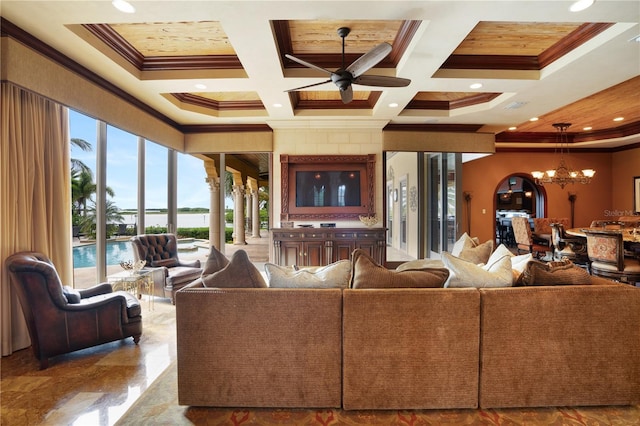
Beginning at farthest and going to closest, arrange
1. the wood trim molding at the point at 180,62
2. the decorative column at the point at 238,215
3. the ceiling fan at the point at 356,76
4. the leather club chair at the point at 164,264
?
the decorative column at the point at 238,215 → the leather club chair at the point at 164,264 → the wood trim molding at the point at 180,62 → the ceiling fan at the point at 356,76

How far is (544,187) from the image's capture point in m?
8.24

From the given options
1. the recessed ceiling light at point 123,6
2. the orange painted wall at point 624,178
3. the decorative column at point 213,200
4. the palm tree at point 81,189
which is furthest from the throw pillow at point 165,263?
the orange painted wall at point 624,178

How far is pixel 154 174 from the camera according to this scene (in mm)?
5543

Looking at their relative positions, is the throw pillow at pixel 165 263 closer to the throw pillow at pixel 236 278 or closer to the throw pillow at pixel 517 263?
the throw pillow at pixel 236 278

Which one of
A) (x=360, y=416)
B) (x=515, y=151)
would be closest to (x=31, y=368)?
(x=360, y=416)

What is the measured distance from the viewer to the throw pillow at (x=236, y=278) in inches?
81.7

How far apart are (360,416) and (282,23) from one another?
10.7 ft

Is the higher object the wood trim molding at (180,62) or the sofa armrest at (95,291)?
the wood trim molding at (180,62)

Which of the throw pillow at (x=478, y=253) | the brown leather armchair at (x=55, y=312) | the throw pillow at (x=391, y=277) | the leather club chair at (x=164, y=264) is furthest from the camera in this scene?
the leather club chair at (x=164, y=264)

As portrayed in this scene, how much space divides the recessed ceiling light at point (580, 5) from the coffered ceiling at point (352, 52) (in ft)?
0.16

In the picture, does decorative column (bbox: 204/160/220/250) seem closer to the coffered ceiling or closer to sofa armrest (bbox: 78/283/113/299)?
the coffered ceiling

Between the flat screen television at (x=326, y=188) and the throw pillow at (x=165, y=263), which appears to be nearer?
the throw pillow at (x=165, y=263)

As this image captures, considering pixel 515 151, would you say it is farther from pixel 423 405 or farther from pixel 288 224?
pixel 423 405

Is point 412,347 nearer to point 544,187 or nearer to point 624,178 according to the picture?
point 544,187
